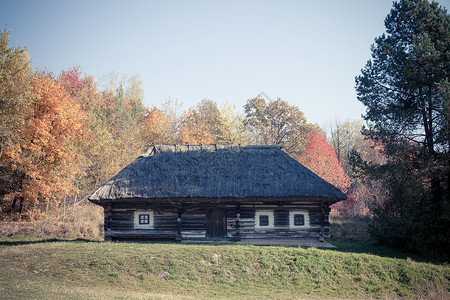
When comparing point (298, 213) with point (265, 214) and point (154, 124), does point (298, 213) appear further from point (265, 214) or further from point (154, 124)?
point (154, 124)

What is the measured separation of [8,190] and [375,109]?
77.6 feet

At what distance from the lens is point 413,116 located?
58.9ft

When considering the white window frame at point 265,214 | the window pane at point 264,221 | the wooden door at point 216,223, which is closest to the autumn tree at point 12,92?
the wooden door at point 216,223

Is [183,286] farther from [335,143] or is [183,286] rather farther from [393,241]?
[335,143]

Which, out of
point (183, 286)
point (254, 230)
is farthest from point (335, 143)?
point (183, 286)

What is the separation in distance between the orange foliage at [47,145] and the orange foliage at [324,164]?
20921 millimetres

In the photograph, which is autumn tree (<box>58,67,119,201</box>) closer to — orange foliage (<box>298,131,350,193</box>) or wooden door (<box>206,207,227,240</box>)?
wooden door (<box>206,207,227,240</box>)

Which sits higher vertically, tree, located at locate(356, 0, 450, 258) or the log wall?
tree, located at locate(356, 0, 450, 258)

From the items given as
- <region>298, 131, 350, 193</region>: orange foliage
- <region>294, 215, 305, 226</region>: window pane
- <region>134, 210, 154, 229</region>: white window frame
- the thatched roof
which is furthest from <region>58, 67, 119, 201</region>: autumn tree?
<region>298, 131, 350, 193</region>: orange foliage

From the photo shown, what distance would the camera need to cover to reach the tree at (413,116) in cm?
1602

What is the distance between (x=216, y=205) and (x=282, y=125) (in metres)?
23.3

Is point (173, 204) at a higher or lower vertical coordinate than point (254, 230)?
higher

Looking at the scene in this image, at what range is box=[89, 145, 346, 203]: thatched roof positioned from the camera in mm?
17906

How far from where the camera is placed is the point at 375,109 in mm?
18938
